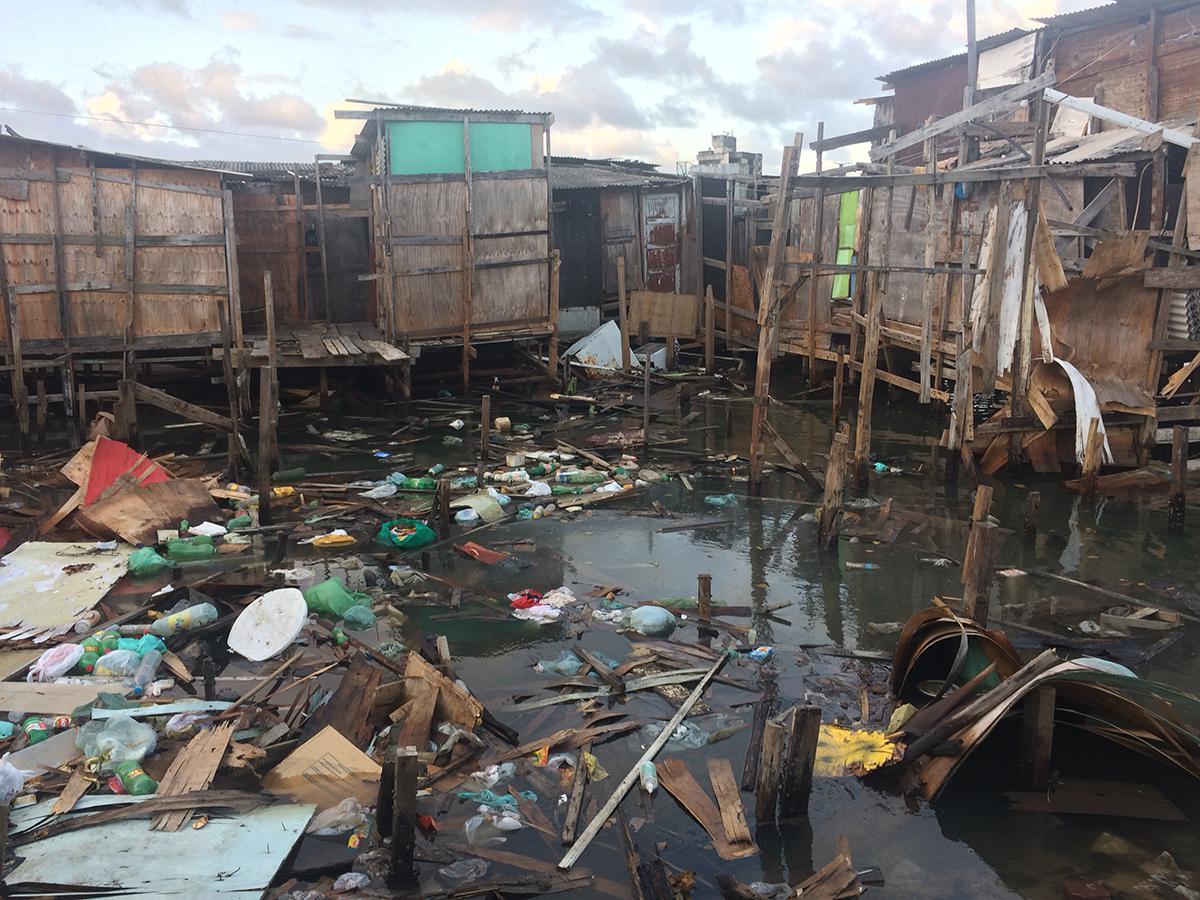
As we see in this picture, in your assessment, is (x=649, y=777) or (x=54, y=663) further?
(x=54, y=663)

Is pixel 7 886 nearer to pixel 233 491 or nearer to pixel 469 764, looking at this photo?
pixel 469 764

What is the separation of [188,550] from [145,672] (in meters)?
2.97

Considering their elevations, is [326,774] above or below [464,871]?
above

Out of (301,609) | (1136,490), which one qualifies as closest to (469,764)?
(301,609)

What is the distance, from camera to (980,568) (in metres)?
7.09

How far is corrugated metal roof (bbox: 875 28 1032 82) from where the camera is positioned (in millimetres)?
21509

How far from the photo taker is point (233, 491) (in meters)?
11.5

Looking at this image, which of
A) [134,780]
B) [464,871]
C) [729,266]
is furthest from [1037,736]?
[729,266]

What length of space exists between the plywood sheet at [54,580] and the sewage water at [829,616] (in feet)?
8.85

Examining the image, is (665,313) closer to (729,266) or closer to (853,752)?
(729,266)

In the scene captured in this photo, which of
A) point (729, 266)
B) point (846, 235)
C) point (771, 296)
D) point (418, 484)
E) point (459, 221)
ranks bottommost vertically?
point (418, 484)

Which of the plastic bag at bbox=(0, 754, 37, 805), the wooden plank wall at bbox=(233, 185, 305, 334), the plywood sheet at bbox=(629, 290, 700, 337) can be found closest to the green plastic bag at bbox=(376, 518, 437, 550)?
the plastic bag at bbox=(0, 754, 37, 805)

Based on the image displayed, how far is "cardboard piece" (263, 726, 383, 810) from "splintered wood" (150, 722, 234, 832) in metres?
0.37

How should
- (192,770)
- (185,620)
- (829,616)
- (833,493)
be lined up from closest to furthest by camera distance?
(192,770) < (185,620) < (829,616) < (833,493)
